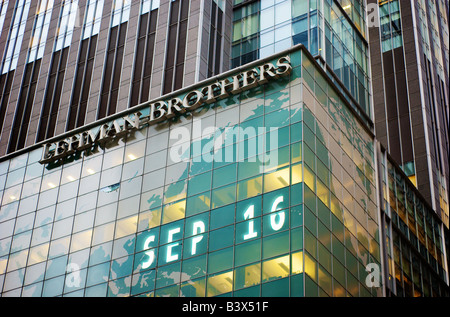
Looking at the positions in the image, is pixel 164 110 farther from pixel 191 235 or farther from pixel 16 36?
pixel 16 36

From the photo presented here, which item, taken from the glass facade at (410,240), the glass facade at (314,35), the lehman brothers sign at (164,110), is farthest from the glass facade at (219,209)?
the glass facade at (314,35)

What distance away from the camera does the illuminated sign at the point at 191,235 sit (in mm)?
46375

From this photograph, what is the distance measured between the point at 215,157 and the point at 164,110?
25.4 feet

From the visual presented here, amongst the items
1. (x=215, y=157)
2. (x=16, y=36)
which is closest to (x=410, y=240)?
(x=215, y=157)

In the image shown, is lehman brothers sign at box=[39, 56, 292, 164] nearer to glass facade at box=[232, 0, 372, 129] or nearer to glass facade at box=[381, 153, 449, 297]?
glass facade at box=[232, 0, 372, 129]

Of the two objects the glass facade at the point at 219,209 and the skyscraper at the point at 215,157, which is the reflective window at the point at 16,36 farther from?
the glass facade at the point at 219,209

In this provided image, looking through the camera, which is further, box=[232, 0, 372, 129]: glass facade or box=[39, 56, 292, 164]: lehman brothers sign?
box=[232, 0, 372, 129]: glass facade

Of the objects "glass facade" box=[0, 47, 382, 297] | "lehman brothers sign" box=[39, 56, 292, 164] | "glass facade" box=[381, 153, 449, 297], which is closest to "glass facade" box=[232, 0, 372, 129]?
"glass facade" box=[0, 47, 382, 297]

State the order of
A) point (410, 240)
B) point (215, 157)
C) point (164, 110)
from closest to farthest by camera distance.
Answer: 1. point (215, 157)
2. point (164, 110)
3. point (410, 240)

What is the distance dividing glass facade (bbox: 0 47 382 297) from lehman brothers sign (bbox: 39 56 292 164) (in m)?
0.63

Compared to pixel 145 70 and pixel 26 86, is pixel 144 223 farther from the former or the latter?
pixel 26 86

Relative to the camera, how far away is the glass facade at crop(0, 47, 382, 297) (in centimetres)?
4600

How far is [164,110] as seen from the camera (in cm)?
5706

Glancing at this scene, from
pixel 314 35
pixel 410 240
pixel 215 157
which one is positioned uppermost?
pixel 314 35
